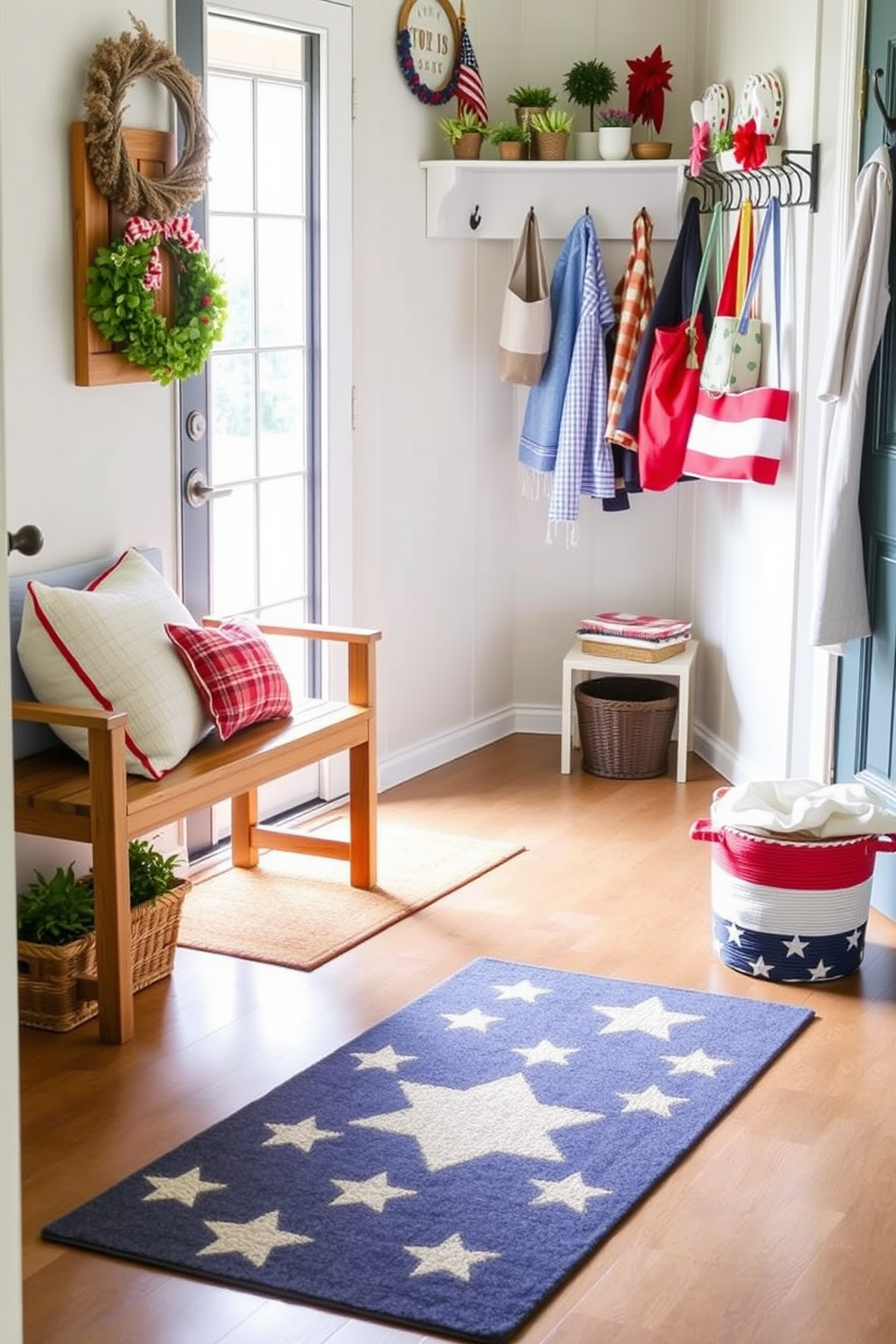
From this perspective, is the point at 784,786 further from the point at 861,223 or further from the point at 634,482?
the point at 634,482

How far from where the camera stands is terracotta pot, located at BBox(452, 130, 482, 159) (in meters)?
5.06

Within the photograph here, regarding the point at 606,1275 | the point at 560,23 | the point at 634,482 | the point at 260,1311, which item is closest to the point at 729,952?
the point at 606,1275

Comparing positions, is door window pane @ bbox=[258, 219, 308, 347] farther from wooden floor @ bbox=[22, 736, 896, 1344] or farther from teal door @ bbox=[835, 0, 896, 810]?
teal door @ bbox=[835, 0, 896, 810]

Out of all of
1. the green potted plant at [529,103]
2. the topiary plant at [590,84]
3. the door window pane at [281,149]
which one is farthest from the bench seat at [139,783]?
the topiary plant at [590,84]

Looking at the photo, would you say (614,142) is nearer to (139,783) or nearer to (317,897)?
(317,897)

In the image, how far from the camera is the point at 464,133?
5.05 meters

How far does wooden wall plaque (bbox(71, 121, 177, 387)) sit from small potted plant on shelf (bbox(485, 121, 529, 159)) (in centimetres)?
148

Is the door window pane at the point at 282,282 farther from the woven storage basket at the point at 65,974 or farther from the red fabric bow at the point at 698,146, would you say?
the woven storage basket at the point at 65,974

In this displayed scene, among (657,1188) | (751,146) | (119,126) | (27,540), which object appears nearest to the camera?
(27,540)

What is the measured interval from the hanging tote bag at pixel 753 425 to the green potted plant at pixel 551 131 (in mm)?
801

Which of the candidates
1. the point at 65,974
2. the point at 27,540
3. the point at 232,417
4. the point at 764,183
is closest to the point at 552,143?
the point at 764,183

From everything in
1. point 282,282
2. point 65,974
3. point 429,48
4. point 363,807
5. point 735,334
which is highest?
point 429,48

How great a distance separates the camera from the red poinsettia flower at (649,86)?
5.14 m

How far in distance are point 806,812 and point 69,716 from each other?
1473 mm
